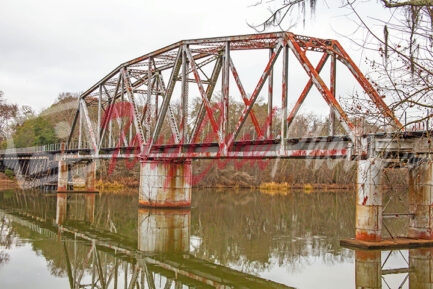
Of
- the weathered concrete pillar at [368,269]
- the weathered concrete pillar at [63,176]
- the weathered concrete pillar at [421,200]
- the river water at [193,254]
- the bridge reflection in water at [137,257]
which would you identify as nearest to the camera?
the weathered concrete pillar at [368,269]

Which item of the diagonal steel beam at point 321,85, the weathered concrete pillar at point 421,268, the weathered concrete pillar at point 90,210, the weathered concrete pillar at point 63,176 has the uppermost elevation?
the diagonal steel beam at point 321,85

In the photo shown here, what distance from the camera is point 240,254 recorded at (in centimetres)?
1848

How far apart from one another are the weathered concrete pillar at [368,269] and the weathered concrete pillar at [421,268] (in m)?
0.89

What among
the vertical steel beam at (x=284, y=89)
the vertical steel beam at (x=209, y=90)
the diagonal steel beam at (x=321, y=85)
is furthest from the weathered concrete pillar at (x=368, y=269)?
the vertical steel beam at (x=209, y=90)

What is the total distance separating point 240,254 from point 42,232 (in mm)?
10427

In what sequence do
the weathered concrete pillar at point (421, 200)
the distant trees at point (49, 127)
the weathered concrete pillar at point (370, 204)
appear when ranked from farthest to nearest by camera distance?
the distant trees at point (49, 127)
the weathered concrete pillar at point (421, 200)
the weathered concrete pillar at point (370, 204)

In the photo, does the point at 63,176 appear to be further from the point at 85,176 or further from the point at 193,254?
the point at 193,254

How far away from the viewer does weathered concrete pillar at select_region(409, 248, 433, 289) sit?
14.5m

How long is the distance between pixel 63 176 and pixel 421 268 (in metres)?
41.3

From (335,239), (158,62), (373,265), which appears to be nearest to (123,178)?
(158,62)

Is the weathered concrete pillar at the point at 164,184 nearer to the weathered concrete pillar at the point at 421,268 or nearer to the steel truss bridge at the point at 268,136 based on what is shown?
the steel truss bridge at the point at 268,136

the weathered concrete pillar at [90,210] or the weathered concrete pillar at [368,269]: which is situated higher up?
the weathered concrete pillar at [368,269]

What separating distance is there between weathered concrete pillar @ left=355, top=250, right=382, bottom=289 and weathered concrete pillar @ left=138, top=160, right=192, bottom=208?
17420 mm

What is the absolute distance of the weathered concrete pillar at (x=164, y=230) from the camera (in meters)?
20.6
